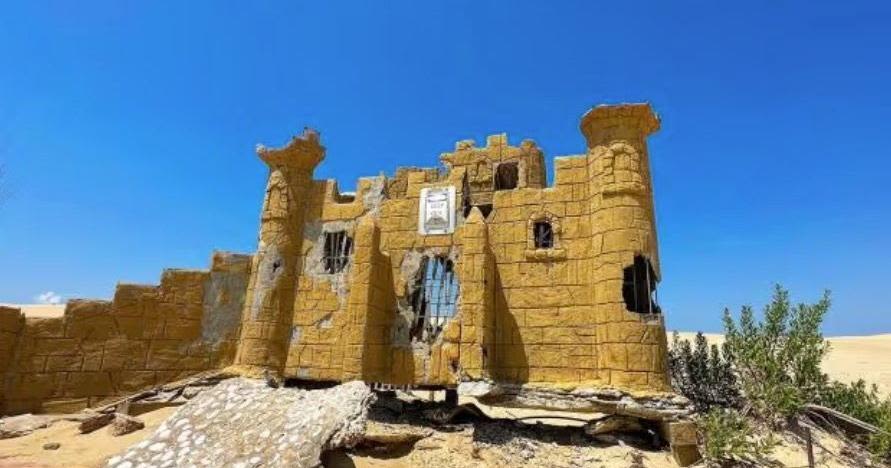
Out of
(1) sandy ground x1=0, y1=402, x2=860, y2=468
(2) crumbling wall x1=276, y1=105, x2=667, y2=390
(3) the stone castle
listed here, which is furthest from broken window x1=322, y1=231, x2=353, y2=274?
(1) sandy ground x1=0, y1=402, x2=860, y2=468

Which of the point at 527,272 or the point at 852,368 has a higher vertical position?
the point at 527,272

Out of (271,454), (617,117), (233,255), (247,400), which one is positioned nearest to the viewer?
(271,454)

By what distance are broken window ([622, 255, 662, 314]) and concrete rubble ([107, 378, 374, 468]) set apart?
731 cm

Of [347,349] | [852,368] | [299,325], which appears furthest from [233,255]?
[852,368]

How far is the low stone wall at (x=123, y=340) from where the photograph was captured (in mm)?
13766

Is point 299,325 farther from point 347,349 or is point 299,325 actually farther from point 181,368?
point 181,368

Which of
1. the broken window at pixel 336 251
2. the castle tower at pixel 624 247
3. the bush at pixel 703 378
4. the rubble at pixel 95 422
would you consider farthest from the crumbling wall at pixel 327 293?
the bush at pixel 703 378

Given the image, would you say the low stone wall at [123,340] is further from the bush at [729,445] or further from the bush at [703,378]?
the bush at [703,378]

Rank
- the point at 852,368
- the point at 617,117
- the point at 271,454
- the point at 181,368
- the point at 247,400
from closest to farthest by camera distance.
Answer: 1. the point at 271,454
2. the point at 247,400
3. the point at 617,117
4. the point at 181,368
5. the point at 852,368

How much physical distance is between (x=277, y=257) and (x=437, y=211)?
537 centimetres

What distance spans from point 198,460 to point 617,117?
1205 cm

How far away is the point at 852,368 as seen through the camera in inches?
1283

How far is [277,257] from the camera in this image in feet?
51.8

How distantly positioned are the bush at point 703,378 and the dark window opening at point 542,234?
6.17 m
